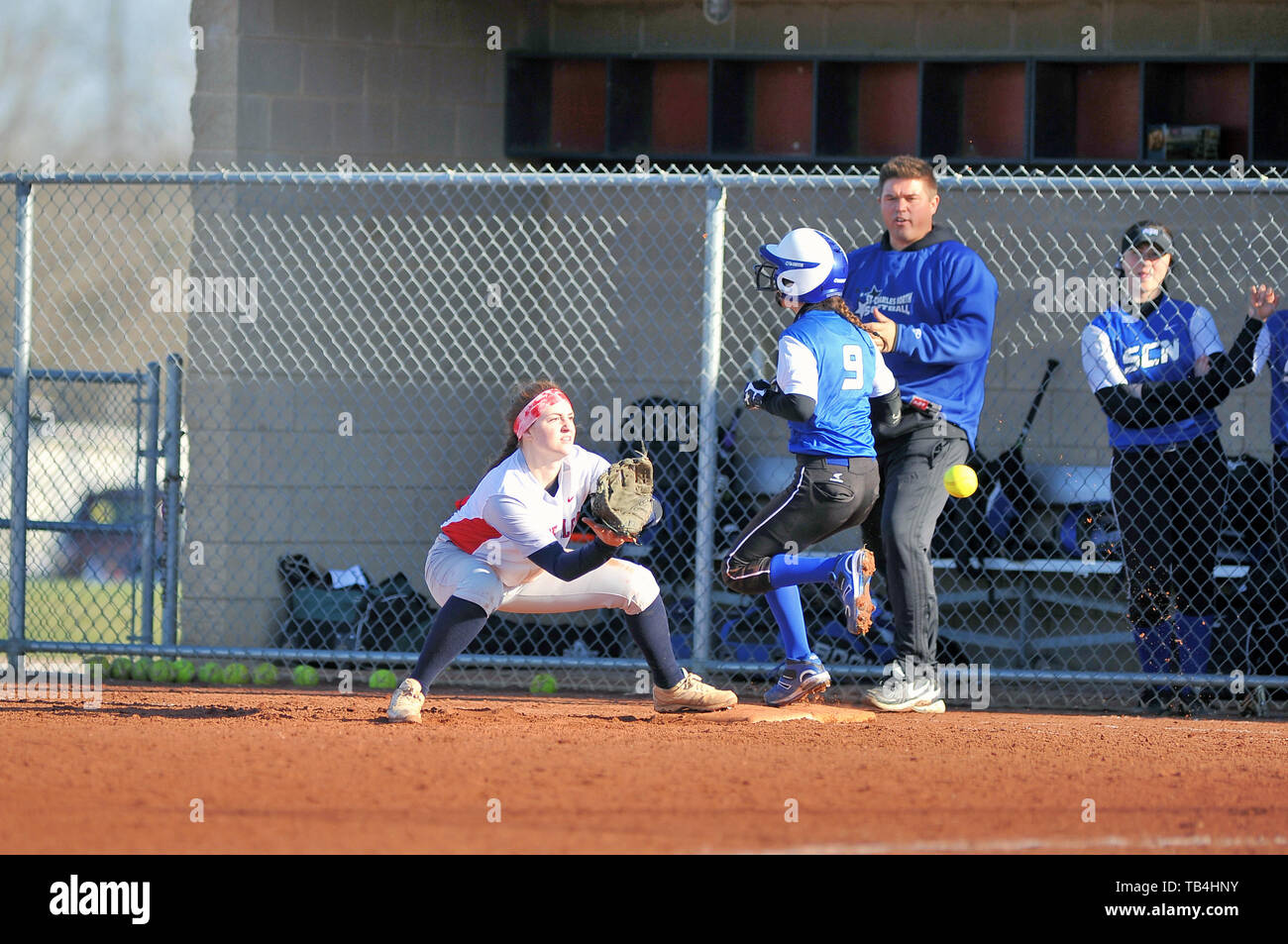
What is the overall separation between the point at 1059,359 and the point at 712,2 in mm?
3073

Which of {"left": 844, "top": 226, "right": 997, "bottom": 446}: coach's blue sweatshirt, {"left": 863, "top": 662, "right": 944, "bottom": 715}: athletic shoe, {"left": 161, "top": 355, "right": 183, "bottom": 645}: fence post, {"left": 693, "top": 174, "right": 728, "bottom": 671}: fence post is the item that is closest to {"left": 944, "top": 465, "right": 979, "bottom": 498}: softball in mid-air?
{"left": 844, "top": 226, "right": 997, "bottom": 446}: coach's blue sweatshirt

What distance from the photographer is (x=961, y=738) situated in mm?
5652

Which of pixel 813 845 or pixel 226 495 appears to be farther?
pixel 226 495

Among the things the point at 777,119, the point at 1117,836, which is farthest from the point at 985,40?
the point at 1117,836

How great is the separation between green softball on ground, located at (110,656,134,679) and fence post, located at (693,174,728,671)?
10.0 feet

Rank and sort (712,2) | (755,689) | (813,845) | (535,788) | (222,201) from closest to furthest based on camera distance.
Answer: (813,845), (535,788), (755,689), (222,201), (712,2)

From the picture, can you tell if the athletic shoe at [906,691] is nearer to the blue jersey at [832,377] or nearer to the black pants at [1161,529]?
the blue jersey at [832,377]

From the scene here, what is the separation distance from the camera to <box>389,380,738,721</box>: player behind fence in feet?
18.1

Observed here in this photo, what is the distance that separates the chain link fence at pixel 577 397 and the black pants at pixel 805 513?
1.67 meters

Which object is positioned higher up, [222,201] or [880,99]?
[880,99]

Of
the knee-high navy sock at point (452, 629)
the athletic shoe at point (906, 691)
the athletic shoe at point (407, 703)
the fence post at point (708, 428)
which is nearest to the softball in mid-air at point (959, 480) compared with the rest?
the athletic shoe at point (906, 691)

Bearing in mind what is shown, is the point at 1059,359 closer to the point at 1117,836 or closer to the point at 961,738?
the point at 961,738

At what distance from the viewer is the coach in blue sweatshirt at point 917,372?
612cm

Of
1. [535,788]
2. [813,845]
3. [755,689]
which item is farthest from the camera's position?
[755,689]
